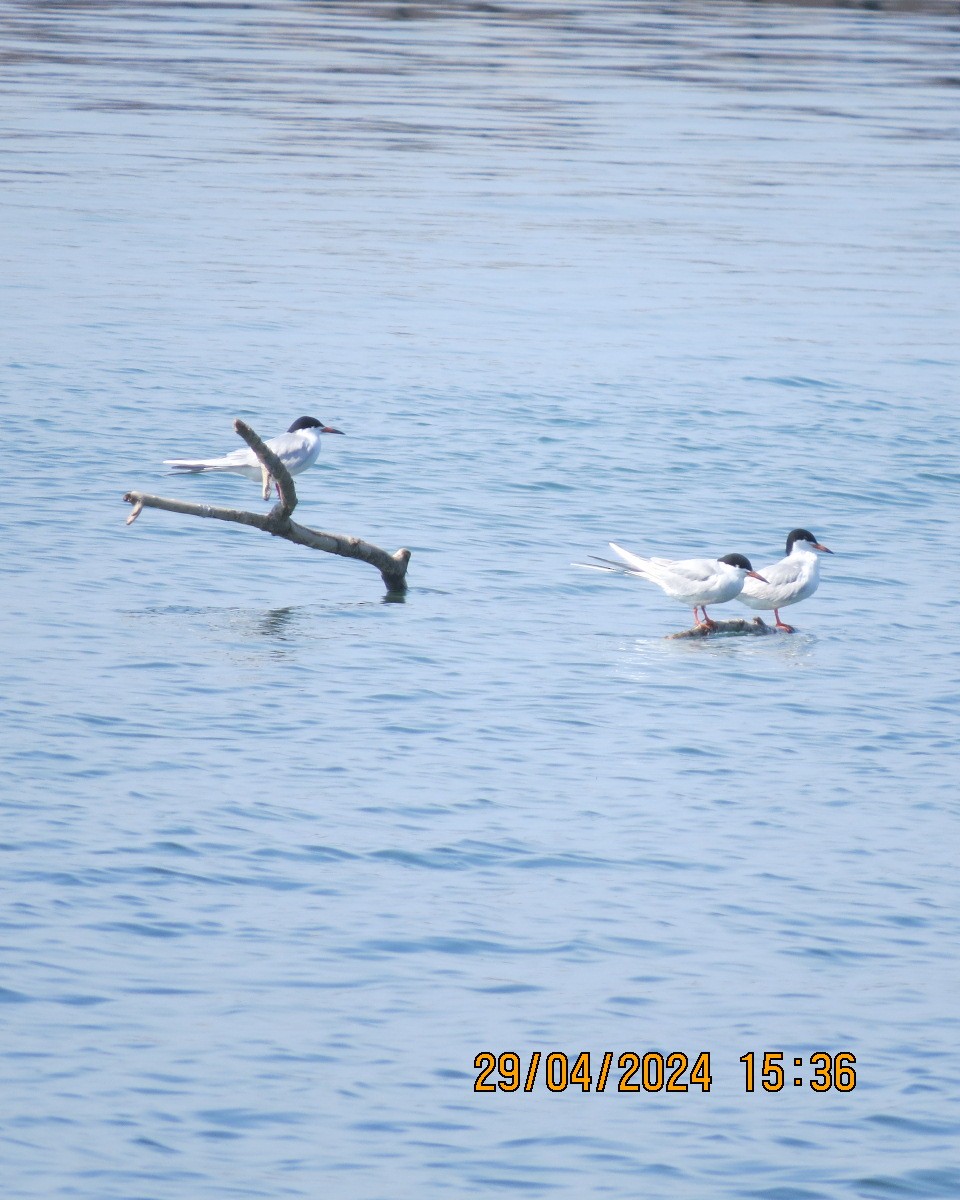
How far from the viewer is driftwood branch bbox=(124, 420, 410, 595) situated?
14453 mm

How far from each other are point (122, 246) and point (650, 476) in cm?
1695

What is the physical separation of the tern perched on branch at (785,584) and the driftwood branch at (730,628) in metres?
0.12

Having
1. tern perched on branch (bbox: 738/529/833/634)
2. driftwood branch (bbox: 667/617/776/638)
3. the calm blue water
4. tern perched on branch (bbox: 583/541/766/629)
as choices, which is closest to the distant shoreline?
the calm blue water

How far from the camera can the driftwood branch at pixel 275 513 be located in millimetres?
14453

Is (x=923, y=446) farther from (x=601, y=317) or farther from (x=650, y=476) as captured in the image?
(x=601, y=317)

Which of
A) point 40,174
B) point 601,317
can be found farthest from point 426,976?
point 40,174

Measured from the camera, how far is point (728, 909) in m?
10.8

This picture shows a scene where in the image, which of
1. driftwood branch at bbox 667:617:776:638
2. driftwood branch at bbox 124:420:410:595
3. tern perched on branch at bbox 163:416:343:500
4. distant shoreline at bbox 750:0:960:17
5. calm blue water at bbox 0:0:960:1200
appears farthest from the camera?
distant shoreline at bbox 750:0:960:17
